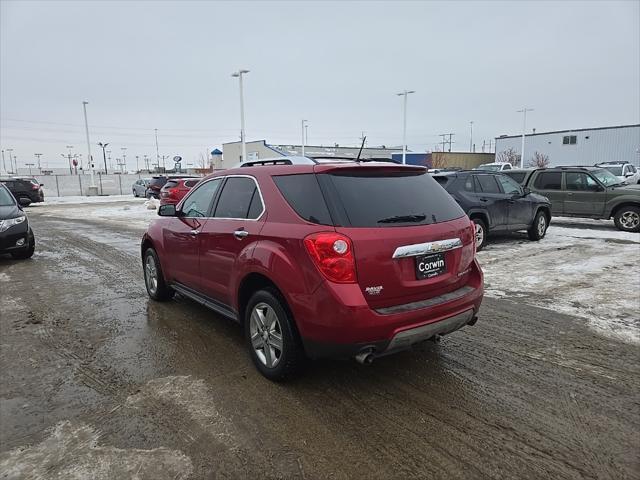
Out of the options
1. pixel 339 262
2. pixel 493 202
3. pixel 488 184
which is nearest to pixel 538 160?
pixel 488 184

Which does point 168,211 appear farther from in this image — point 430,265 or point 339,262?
point 430,265

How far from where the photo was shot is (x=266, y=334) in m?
3.77

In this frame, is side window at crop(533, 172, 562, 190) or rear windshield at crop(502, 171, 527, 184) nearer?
side window at crop(533, 172, 562, 190)

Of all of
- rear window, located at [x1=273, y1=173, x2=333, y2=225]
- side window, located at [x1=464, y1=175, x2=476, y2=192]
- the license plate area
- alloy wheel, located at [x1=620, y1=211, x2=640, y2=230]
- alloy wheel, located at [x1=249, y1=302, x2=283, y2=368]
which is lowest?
alloy wheel, located at [x1=620, y1=211, x2=640, y2=230]

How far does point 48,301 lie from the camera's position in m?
6.33

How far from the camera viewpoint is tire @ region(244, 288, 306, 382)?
3.51 metres

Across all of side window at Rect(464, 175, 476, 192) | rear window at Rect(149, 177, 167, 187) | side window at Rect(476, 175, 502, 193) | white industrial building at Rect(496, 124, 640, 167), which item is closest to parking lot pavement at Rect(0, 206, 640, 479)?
side window at Rect(464, 175, 476, 192)

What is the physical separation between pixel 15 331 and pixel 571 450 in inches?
214


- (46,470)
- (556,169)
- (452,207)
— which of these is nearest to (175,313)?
(46,470)

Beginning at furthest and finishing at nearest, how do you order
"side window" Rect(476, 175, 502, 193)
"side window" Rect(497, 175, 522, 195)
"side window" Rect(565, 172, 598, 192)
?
1. "side window" Rect(565, 172, 598, 192)
2. "side window" Rect(497, 175, 522, 195)
3. "side window" Rect(476, 175, 502, 193)

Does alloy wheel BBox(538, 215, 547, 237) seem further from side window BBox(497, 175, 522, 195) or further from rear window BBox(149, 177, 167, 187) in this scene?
rear window BBox(149, 177, 167, 187)

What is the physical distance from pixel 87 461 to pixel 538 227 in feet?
35.3

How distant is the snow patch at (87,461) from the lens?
2.67 meters

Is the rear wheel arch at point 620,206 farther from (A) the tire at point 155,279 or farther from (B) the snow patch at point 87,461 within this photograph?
(B) the snow patch at point 87,461
